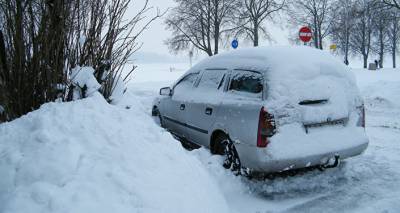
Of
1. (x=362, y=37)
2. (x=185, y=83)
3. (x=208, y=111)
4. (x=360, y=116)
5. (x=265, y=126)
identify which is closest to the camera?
(x=265, y=126)

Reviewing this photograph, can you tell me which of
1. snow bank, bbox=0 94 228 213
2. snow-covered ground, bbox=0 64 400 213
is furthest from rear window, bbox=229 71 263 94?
snow bank, bbox=0 94 228 213

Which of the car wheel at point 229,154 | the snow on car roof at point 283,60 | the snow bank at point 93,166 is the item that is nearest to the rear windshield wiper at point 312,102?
the snow on car roof at point 283,60

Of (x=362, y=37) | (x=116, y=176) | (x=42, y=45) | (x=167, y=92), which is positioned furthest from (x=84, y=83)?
(x=362, y=37)

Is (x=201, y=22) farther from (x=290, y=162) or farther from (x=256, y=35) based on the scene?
(x=290, y=162)

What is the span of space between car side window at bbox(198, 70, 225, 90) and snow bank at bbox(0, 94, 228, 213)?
85.7 inches

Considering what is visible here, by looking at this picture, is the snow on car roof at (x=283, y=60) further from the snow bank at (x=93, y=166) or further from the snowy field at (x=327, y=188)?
the snow bank at (x=93, y=166)

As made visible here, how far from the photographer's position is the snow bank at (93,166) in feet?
8.06

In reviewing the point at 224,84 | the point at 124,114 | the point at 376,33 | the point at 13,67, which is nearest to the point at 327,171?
the point at 224,84

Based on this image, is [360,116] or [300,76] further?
[360,116]

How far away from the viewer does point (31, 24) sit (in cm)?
372

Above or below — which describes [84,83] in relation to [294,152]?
above

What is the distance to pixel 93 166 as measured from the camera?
2740 millimetres

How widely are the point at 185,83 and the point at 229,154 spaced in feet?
6.70

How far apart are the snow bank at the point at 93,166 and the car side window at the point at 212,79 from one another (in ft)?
7.14
